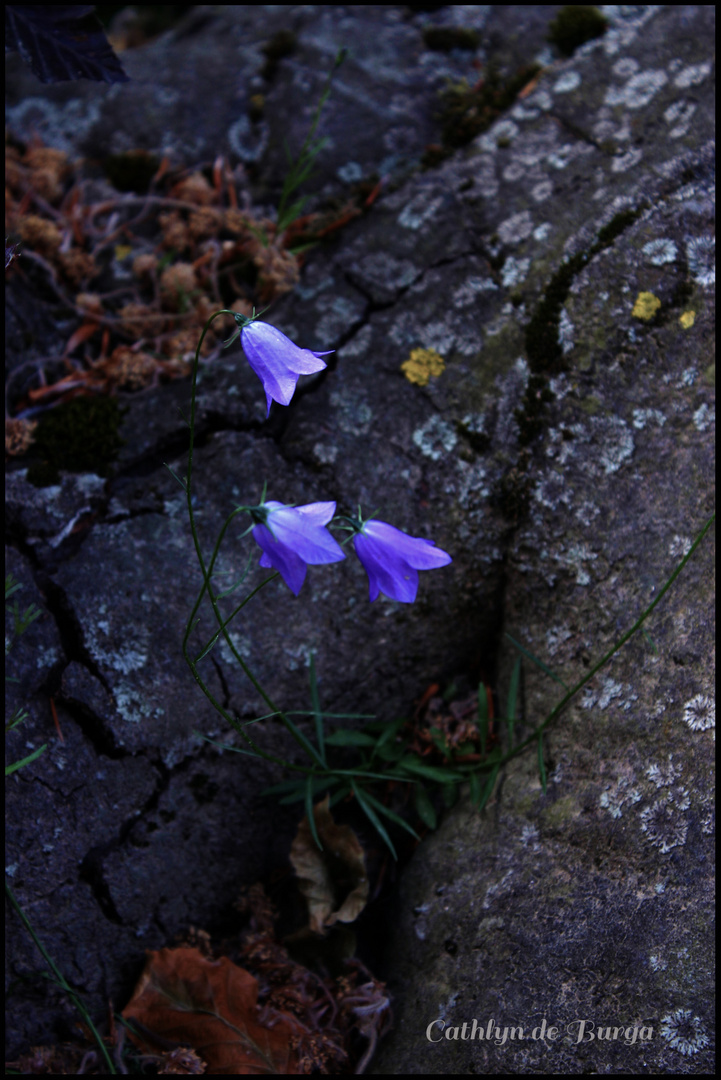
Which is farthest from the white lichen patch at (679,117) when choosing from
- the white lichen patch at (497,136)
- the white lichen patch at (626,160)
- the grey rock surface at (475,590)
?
the white lichen patch at (497,136)

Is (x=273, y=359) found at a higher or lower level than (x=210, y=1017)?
higher

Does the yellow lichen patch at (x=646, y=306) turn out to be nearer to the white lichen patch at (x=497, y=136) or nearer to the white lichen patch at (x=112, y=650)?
the white lichen patch at (x=497, y=136)

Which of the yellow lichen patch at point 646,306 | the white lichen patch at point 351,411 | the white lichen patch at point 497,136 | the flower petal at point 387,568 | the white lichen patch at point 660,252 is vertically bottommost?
the white lichen patch at point 351,411

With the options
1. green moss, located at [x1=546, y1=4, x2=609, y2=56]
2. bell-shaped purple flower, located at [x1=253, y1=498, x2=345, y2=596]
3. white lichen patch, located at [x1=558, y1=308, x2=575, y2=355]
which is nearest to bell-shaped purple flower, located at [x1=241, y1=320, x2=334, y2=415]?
bell-shaped purple flower, located at [x1=253, y1=498, x2=345, y2=596]

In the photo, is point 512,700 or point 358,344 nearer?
point 512,700

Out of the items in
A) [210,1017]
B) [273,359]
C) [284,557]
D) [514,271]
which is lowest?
[210,1017]

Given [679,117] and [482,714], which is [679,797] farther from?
[679,117]

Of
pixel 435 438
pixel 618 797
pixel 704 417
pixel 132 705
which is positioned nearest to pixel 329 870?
pixel 132 705

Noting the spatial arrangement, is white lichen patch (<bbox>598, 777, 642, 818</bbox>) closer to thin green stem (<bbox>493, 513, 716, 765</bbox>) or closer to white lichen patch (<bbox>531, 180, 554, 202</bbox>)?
thin green stem (<bbox>493, 513, 716, 765</bbox>)
